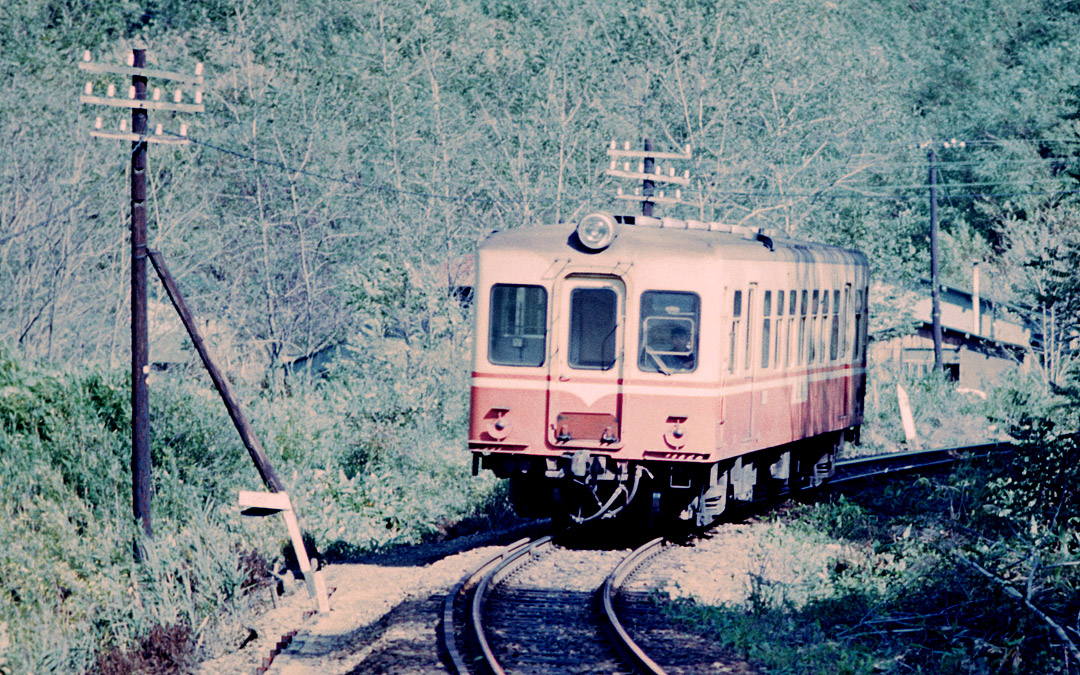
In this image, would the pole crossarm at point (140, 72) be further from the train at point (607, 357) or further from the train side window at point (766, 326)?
the train side window at point (766, 326)

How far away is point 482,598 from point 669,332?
313cm

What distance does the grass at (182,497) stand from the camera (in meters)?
13.4

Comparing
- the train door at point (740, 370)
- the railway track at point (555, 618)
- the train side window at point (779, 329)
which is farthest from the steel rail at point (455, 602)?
the train side window at point (779, 329)

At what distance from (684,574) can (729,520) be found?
10.6 feet

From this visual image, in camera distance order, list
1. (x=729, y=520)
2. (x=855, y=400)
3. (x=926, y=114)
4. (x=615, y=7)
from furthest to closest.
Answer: (x=926, y=114)
(x=615, y=7)
(x=855, y=400)
(x=729, y=520)

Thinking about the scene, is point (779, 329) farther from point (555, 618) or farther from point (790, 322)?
point (555, 618)

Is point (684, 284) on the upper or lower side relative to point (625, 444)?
upper

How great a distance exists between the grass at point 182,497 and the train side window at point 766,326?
13.8ft

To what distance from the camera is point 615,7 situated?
36.8 m

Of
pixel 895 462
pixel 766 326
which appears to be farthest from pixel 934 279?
pixel 766 326

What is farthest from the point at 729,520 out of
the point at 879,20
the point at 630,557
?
the point at 879,20

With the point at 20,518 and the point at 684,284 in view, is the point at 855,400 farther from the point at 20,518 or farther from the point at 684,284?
the point at 20,518

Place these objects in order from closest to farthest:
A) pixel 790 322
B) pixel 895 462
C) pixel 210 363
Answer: pixel 790 322 < pixel 210 363 < pixel 895 462

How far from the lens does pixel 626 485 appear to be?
40.3 ft
